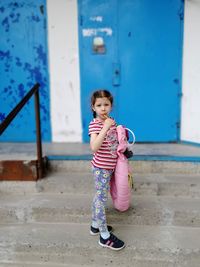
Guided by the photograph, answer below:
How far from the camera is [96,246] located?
2770 millimetres

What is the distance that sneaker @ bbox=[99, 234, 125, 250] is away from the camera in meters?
2.74

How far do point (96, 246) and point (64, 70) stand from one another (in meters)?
2.48

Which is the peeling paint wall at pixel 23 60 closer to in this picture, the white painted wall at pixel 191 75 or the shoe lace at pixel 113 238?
the white painted wall at pixel 191 75

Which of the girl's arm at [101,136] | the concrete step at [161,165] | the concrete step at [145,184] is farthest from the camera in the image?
the concrete step at [161,165]

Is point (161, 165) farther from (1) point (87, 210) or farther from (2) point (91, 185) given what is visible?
(1) point (87, 210)

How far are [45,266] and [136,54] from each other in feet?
8.85

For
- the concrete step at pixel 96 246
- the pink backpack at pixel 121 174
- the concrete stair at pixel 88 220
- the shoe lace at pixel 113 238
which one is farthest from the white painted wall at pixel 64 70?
the shoe lace at pixel 113 238

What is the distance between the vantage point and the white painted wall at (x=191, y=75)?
413 cm

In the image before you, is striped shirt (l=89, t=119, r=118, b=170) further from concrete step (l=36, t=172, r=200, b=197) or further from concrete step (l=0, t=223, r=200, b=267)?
concrete step (l=36, t=172, r=200, b=197)

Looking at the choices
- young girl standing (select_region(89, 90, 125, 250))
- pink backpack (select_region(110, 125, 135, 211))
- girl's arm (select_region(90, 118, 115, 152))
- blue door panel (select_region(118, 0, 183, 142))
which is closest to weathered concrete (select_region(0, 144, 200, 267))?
young girl standing (select_region(89, 90, 125, 250))

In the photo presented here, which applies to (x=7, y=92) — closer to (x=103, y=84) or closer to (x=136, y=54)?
(x=103, y=84)

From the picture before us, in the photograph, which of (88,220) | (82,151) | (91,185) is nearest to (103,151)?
(88,220)

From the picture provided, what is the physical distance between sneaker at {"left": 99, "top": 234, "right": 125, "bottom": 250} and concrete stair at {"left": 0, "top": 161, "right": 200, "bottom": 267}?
5cm

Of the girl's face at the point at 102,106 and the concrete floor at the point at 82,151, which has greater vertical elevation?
the girl's face at the point at 102,106
